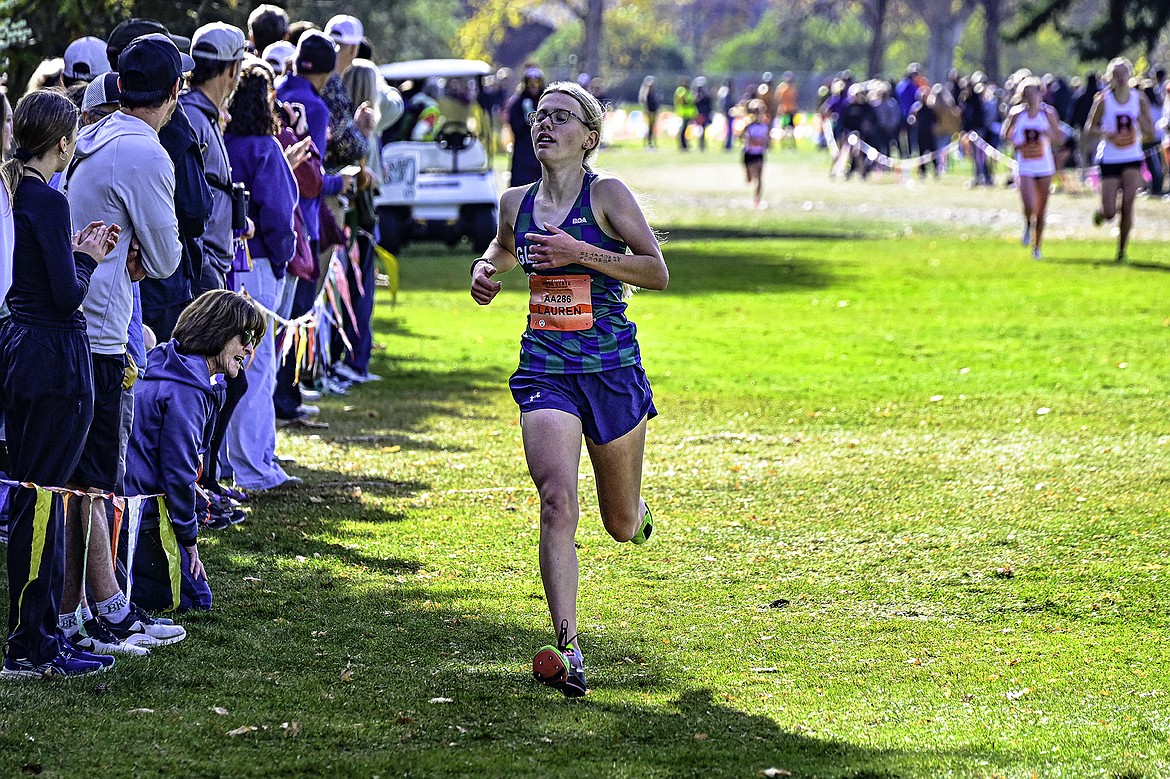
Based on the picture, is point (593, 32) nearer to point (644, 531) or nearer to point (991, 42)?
point (991, 42)

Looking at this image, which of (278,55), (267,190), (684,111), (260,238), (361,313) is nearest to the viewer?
(267,190)

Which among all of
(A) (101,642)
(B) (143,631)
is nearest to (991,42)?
(B) (143,631)

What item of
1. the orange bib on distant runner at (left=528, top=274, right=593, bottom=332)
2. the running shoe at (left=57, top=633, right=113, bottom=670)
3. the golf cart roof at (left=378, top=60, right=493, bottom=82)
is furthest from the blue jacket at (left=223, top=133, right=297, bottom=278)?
the golf cart roof at (left=378, top=60, right=493, bottom=82)

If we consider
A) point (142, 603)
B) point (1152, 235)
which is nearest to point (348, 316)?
point (142, 603)

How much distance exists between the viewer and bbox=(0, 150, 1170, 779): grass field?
4.83 meters

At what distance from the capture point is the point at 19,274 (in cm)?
506

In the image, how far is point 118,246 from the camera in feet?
18.2

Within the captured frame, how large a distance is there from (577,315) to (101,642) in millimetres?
1857

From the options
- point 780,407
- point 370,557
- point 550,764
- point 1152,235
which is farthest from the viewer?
point 1152,235

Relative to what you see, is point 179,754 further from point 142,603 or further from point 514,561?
point 514,561

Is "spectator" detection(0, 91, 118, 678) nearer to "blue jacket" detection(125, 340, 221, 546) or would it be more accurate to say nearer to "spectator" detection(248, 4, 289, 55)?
"blue jacket" detection(125, 340, 221, 546)

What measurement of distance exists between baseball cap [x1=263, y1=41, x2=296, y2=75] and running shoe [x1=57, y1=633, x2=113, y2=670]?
4.95 metres

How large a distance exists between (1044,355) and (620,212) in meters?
8.40

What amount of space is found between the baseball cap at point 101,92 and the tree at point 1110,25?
31031 mm
